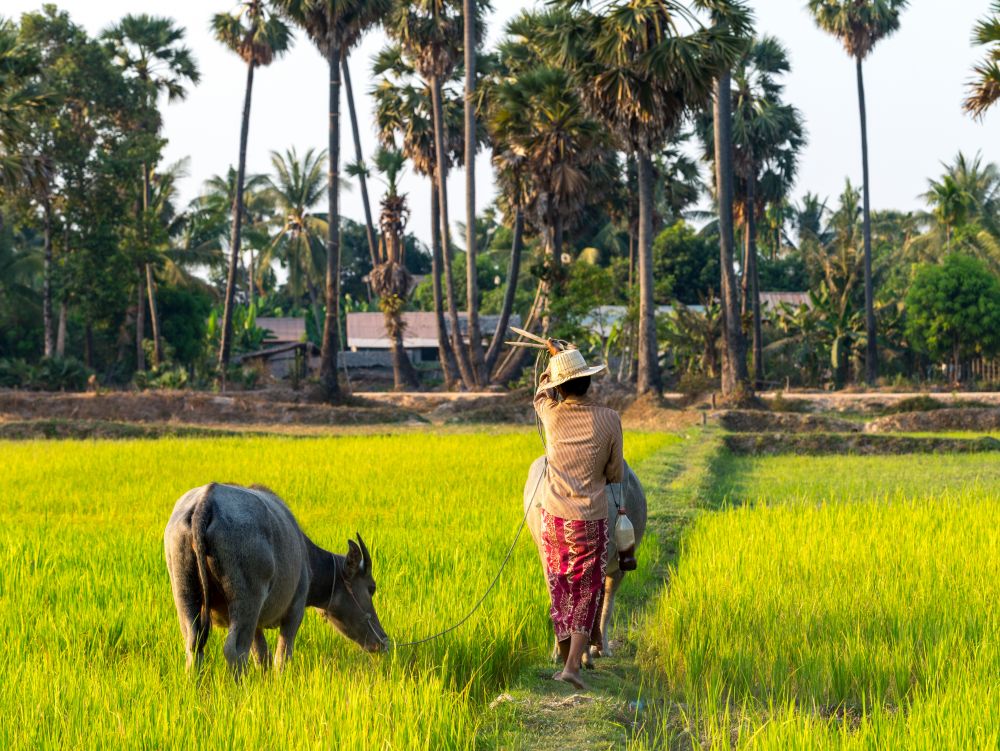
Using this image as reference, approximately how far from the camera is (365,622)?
4.95m

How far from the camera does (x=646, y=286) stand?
22.2 m

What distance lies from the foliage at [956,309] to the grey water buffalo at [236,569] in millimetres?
28728

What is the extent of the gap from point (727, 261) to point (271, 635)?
1863cm

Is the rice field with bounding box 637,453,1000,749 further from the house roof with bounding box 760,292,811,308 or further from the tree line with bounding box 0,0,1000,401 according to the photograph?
the house roof with bounding box 760,292,811,308

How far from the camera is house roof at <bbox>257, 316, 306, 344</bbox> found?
45219mm

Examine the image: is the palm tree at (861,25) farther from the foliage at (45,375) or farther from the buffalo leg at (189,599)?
the buffalo leg at (189,599)

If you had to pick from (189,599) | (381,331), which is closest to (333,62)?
(381,331)

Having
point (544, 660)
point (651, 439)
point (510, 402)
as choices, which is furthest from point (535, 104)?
point (544, 660)

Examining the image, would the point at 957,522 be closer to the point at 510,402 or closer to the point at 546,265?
the point at 510,402

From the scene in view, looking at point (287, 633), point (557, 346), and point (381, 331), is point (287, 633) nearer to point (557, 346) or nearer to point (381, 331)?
point (557, 346)

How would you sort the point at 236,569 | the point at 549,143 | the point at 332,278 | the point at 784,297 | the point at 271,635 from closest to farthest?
the point at 236,569 → the point at 271,635 → the point at 332,278 → the point at 549,143 → the point at 784,297

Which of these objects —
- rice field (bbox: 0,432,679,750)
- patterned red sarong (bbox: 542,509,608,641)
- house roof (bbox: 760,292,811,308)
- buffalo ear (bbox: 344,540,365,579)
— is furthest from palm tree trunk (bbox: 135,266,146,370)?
patterned red sarong (bbox: 542,509,608,641)

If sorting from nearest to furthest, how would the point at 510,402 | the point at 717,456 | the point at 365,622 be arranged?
the point at 365,622 < the point at 717,456 < the point at 510,402

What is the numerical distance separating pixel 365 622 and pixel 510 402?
66.8 feet
